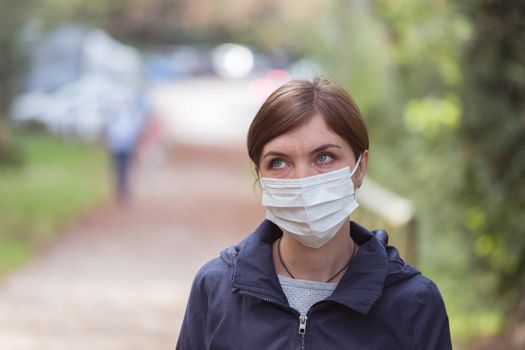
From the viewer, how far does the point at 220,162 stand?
112 feet

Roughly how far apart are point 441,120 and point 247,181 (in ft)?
67.8

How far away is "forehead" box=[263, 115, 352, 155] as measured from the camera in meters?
2.78

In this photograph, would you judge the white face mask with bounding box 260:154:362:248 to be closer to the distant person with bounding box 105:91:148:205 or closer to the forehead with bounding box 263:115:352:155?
the forehead with bounding box 263:115:352:155

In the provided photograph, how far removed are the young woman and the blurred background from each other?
20.0 inches

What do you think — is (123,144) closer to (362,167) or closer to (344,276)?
(362,167)

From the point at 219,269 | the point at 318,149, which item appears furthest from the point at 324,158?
the point at 219,269

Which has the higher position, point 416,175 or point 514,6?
point 514,6

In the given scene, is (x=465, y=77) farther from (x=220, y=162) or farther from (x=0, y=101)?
(x=220, y=162)

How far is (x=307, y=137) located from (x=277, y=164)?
12 cm

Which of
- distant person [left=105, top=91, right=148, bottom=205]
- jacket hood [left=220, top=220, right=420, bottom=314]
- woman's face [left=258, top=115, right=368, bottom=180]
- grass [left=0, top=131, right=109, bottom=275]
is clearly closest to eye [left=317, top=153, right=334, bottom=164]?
woman's face [left=258, top=115, right=368, bottom=180]

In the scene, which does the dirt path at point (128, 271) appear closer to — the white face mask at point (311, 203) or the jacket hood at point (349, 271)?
the jacket hood at point (349, 271)

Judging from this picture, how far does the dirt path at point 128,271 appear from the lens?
1098 cm

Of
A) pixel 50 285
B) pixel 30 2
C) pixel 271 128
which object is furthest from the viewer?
pixel 30 2

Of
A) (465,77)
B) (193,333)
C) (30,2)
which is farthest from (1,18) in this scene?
(193,333)
